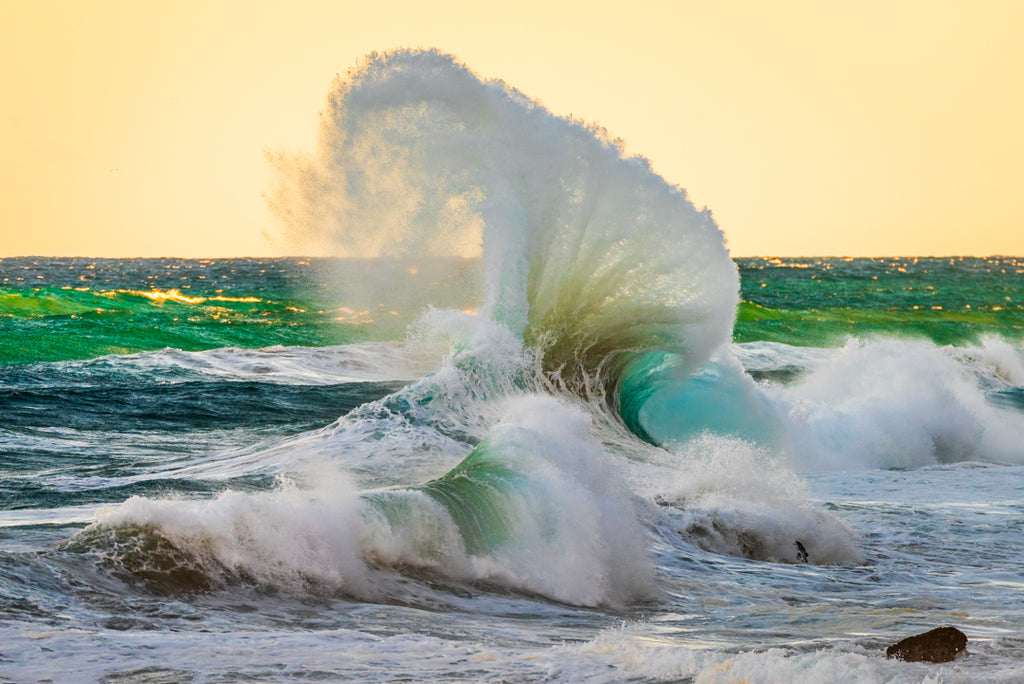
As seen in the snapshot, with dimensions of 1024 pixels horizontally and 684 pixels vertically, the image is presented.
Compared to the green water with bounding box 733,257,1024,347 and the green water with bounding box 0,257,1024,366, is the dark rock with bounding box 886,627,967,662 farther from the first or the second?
the green water with bounding box 733,257,1024,347

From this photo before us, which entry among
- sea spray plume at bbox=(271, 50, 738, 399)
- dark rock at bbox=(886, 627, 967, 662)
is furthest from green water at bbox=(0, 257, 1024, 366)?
dark rock at bbox=(886, 627, 967, 662)

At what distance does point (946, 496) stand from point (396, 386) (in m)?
8.53

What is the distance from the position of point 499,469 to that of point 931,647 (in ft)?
11.8

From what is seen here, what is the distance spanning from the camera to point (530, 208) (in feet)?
43.3

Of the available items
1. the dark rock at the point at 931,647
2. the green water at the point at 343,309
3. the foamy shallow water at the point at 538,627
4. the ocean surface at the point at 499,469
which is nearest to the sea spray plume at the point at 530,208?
the ocean surface at the point at 499,469

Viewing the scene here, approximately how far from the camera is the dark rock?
15.0ft

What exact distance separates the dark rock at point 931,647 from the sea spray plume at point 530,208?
27.0ft

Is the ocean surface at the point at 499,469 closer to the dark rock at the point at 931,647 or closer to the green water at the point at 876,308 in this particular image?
the dark rock at the point at 931,647

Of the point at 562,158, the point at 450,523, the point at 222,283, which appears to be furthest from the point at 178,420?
the point at 222,283

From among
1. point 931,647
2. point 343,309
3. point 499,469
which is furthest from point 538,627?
point 343,309

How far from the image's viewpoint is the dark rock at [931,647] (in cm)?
459

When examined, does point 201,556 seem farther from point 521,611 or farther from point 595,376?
point 595,376

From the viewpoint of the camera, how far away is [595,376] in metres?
13.9

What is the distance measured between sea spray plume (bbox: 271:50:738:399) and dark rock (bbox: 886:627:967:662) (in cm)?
822
